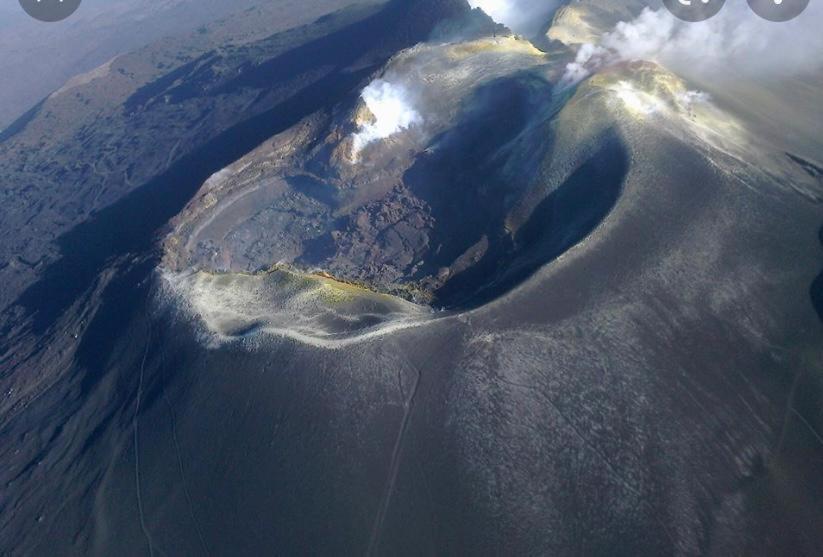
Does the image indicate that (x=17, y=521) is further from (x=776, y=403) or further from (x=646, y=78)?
(x=646, y=78)

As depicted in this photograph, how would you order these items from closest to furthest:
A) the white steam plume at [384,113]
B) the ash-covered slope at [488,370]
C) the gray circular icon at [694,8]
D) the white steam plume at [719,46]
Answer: the ash-covered slope at [488,370] → the white steam plume at [384,113] → the white steam plume at [719,46] → the gray circular icon at [694,8]

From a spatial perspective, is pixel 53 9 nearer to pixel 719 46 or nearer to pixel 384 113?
pixel 384 113

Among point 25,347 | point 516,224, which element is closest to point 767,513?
A: point 516,224

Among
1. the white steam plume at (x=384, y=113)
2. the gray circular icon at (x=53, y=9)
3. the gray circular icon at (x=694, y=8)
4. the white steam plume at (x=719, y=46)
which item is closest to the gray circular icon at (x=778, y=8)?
the white steam plume at (x=719, y=46)

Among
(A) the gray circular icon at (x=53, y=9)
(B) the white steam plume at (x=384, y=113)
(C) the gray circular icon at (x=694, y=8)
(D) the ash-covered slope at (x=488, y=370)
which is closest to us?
(D) the ash-covered slope at (x=488, y=370)

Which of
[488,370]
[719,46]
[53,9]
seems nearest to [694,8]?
[719,46]

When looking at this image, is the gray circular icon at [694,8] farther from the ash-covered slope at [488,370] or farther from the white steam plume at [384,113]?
the white steam plume at [384,113]
